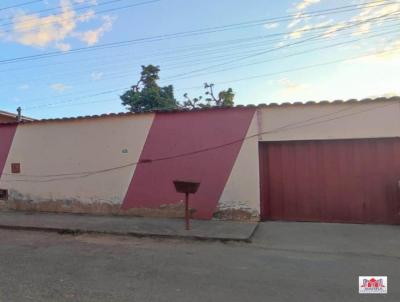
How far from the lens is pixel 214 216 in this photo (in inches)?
447

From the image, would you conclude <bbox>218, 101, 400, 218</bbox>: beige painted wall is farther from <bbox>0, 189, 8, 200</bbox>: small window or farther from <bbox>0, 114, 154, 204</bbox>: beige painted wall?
<bbox>0, 189, 8, 200</bbox>: small window

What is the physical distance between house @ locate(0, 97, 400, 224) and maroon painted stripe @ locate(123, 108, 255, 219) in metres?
0.03

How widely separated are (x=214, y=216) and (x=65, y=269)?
5.33 meters

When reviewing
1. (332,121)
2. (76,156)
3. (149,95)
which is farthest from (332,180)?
(149,95)

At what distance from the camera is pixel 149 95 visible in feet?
110

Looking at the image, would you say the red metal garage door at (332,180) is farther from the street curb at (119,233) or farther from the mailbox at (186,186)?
the mailbox at (186,186)

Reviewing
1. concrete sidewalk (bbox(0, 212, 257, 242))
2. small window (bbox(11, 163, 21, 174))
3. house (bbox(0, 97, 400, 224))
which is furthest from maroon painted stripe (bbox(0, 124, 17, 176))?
concrete sidewalk (bbox(0, 212, 257, 242))

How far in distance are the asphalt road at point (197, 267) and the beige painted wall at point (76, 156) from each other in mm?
2884

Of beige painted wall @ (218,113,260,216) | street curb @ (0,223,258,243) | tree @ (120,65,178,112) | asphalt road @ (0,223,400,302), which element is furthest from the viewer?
tree @ (120,65,178,112)

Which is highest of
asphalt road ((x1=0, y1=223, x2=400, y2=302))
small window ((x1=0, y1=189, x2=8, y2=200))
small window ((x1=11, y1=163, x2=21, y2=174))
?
small window ((x1=11, y1=163, x2=21, y2=174))

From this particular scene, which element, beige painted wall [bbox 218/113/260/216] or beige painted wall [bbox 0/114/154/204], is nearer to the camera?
beige painted wall [bbox 218/113/260/216]

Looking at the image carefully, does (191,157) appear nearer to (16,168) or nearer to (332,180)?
(332,180)

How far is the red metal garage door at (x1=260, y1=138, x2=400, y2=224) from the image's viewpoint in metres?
10.4

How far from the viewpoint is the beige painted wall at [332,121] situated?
33.4 feet
